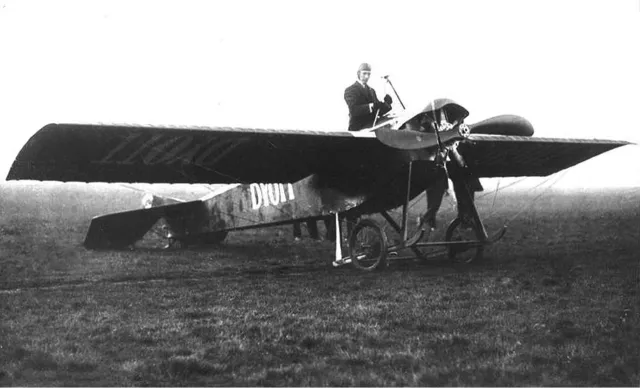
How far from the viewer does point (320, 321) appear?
5.34 meters

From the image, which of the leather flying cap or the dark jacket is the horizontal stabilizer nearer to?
the dark jacket

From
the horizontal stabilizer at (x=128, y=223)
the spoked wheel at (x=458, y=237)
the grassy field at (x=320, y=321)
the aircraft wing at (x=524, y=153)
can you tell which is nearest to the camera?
the grassy field at (x=320, y=321)

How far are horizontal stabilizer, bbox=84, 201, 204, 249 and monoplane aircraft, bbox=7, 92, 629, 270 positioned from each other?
6.55 feet

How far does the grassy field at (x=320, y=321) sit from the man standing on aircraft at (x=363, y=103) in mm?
2310

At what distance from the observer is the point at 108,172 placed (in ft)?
27.6

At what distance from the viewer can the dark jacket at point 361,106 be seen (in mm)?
9102

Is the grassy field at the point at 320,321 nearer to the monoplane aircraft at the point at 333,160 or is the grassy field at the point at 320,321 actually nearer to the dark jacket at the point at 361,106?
the monoplane aircraft at the point at 333,160

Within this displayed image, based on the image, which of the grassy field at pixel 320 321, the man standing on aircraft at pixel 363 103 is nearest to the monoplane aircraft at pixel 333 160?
the man standing on aircraft at pixel 363 103

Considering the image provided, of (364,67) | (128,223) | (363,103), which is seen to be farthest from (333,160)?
(128,223)

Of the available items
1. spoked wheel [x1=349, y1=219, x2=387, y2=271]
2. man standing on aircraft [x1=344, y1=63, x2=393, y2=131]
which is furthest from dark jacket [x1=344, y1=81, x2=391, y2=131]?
spoked wheel [x1=349, y1=219, x2=387, y2=271]

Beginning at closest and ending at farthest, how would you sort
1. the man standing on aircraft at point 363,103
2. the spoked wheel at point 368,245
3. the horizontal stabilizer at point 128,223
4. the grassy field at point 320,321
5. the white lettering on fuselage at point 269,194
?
1. the grassy field at point 320,321
2. the spoked wheel at point 368,245
3. the man standing on aircraft at point 363,103
4. the white lettering on fuselage at point 269,194
5. the horizontal stabilizer at point 128,223

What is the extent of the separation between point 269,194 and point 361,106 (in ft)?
9.01

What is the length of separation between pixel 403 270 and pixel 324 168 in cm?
200

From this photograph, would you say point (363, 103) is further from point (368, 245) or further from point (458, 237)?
point (458, 237)
